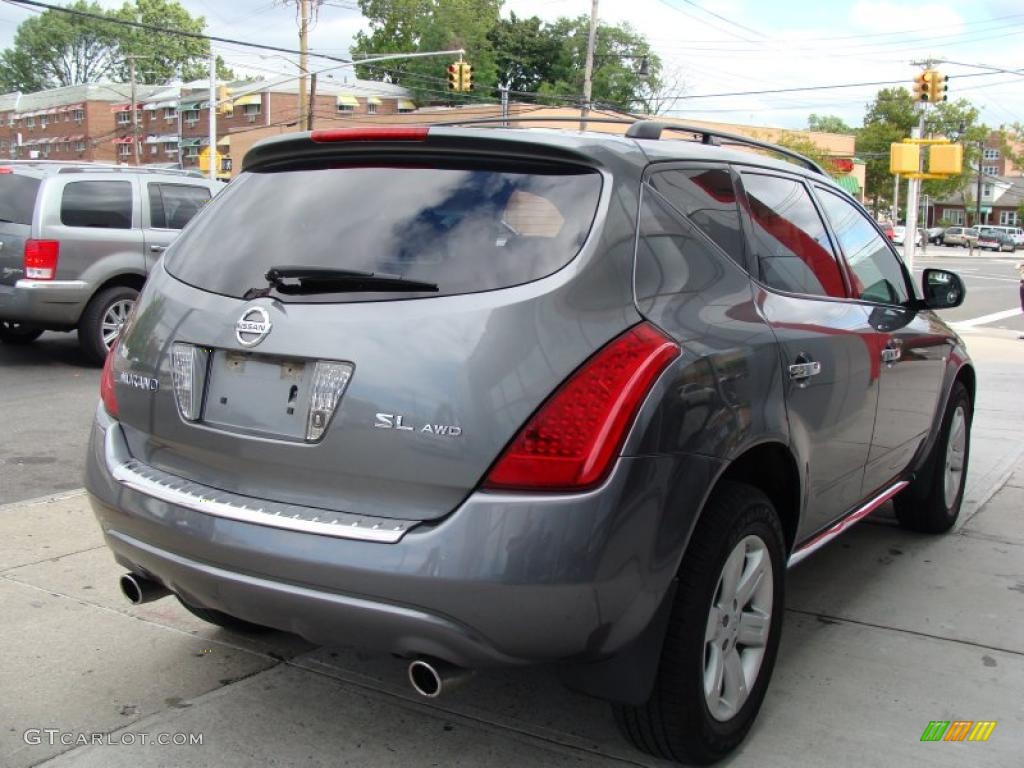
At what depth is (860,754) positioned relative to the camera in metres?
3.03

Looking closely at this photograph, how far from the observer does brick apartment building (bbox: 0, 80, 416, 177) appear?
74.0 metres

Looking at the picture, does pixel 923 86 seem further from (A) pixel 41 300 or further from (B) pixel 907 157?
(A) pixel 41 300

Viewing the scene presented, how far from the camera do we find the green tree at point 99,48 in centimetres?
10175

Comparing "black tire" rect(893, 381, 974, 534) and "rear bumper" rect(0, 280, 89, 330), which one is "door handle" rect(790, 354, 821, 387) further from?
"rear bumper" rect(0, 280, 89, 330)

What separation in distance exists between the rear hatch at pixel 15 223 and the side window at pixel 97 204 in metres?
0.30

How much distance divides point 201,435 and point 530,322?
963mm

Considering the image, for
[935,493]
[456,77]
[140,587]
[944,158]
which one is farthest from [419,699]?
[456,77]

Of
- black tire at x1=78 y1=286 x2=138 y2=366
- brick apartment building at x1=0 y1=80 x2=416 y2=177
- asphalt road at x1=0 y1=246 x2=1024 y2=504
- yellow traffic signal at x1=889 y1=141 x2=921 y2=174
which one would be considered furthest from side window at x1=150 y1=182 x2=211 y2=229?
brick apartment building at x1=0 y1=80 x2=416 y2=177

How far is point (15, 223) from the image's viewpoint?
983cm

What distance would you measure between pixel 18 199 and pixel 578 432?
9108 millimetres

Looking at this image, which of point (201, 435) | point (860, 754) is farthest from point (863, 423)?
point (201, 435)

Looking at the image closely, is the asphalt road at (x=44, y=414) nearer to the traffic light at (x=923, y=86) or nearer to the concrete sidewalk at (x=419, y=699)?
the concrete sidewalk at (x=419, y=699)

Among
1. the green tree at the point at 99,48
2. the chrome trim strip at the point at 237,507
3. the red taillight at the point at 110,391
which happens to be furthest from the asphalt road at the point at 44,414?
the green tree at the point at 99,48

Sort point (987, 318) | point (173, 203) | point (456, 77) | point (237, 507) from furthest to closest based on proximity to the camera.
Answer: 1. point (456, 77)
2. point (987, 318)
3. point (173, 203)
4. point (237, 507)
